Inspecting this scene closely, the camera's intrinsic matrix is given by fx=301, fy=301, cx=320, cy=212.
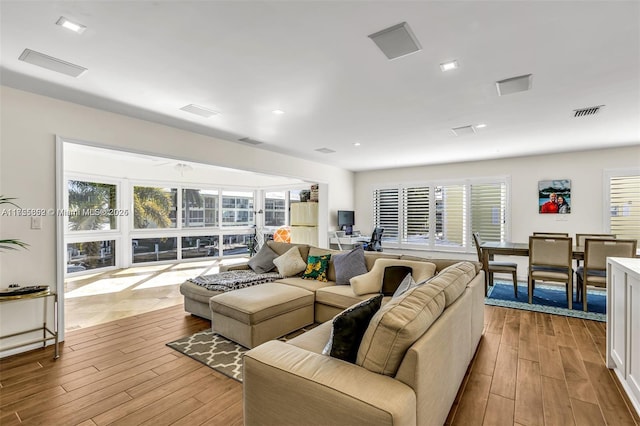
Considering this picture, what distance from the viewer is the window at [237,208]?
893cm

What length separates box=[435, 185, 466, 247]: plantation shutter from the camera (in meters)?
6.75

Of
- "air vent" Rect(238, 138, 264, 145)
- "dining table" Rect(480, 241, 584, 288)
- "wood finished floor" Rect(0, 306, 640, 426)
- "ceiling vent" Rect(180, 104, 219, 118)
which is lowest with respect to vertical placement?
"wood finished floor" Rect(0, 306, 640, 426)

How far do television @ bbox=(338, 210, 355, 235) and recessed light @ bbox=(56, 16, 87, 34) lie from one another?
5771mm

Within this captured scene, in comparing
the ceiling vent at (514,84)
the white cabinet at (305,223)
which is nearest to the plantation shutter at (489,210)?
the white cabinet at (305,223)

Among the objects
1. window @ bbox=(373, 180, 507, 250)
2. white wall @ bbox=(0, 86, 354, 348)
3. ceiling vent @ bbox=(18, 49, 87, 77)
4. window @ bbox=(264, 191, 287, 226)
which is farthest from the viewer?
window @ bbox=(264, 191, 287, 226)

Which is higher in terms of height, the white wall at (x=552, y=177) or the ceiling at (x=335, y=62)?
the ceiling at (x=335, y=62)

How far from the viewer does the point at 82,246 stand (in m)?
6.30

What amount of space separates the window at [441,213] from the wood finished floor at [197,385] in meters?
3.36

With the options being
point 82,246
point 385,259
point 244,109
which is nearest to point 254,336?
point 385,259

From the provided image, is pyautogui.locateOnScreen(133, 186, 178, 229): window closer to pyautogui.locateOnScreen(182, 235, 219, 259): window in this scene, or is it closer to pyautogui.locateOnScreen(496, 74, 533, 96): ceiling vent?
pyautogui.locateOnScreen(182, 235, 219, 259): window

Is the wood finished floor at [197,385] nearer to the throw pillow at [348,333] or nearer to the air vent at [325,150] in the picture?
the throw pillow at [348,333]

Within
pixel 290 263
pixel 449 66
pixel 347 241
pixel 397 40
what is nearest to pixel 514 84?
pixel 449 66

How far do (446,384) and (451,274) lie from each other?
764 millimetres

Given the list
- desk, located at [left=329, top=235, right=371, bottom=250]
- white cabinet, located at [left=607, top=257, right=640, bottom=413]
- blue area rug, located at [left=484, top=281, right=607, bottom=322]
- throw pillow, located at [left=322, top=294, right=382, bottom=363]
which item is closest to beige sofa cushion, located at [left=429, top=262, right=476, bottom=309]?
throw pillow, located at [left=322, top=294, right=382, bottom=363]
